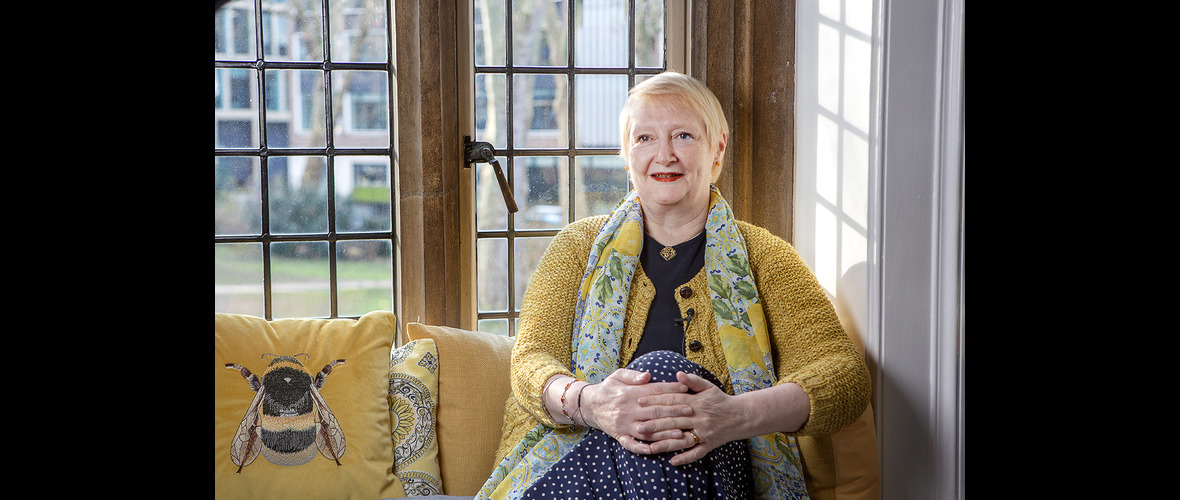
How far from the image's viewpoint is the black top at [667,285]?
6.00ft

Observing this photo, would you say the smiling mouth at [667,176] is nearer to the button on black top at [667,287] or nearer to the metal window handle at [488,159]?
the button on black top at [667,287]

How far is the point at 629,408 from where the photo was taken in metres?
1.48

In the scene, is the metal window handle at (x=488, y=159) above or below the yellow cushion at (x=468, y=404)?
above

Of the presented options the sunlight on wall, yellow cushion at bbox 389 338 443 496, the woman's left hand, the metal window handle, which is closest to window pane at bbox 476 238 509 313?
the metal window handle

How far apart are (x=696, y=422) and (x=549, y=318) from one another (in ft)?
1.63

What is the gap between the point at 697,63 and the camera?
236cm

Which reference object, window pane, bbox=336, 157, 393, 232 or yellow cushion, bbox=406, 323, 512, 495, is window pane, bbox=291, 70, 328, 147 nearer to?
window pane, bbox=336, 157, 393, 232

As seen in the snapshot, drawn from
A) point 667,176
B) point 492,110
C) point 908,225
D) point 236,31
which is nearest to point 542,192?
point 492,110

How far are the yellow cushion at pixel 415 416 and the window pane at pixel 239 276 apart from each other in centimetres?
54

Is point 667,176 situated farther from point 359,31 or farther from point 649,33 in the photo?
point 359,31

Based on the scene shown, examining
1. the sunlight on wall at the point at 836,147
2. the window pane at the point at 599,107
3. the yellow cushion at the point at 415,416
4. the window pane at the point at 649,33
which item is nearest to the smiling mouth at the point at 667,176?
the sunlight on wall at the point at 836,147

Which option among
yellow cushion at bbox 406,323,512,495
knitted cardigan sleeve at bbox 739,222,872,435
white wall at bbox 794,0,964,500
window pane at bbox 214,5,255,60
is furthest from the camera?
window pane at bbox 214,5,255,60

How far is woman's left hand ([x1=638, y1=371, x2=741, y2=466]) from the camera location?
146 cm

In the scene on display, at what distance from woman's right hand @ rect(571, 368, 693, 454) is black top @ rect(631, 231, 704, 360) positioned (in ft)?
0.97
